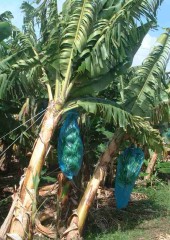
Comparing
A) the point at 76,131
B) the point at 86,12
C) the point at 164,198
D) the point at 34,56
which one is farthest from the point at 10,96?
the point at 164,198

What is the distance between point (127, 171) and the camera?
9242 mm

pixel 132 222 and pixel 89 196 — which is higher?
pixel 89 196

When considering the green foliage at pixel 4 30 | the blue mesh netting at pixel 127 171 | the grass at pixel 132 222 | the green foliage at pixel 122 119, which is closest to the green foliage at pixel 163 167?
the grass at pixel 132 222

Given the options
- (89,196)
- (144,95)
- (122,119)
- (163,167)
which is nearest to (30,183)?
(89,196)

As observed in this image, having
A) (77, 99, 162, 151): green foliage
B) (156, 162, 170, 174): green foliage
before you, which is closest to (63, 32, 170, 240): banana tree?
(77, 99, 162, 151): green foliage

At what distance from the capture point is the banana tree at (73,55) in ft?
26.2

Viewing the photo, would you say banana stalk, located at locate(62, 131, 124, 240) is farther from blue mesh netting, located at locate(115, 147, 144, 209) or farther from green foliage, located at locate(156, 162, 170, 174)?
green foliage, located at locate(156, 162, 170, 174)

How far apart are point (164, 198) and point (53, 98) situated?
589cm

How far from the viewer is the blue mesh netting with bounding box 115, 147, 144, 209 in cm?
926

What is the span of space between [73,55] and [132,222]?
4.18 meters

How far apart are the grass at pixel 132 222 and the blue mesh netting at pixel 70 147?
4.96 feet

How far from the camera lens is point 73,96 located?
8.62 metres

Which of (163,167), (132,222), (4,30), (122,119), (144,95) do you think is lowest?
(132,222)

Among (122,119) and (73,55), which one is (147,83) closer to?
(122,119)
